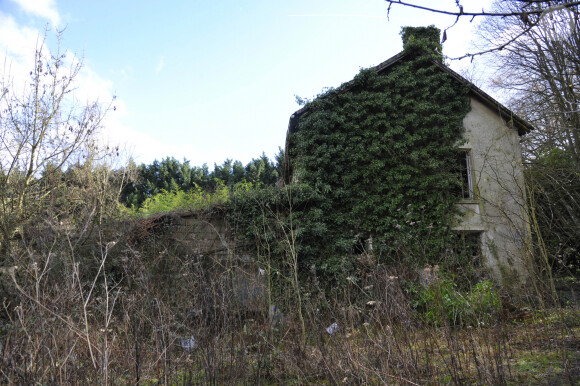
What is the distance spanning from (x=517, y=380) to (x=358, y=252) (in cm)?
748

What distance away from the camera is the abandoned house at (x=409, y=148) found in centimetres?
1114

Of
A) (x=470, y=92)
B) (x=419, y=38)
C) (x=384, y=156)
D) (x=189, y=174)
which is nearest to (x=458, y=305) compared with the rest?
(x=384, y=156)

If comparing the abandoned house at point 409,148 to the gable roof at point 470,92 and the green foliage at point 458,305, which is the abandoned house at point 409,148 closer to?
the gable roof at point 470,92

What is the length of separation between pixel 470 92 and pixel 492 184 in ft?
9.56

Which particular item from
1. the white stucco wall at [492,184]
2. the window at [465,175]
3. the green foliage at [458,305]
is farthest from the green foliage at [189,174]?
the green foliage at [458,305]

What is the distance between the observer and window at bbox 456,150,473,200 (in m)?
11.7

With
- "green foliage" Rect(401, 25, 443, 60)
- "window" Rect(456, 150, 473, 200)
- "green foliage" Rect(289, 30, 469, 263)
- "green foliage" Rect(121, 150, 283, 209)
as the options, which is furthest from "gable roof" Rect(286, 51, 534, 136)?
"green foliage" Rect(121, 150, 283, 209)

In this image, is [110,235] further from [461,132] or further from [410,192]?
[461,132]

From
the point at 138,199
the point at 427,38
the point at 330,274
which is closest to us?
the point at 330,274

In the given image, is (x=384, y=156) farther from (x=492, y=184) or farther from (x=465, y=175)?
(x=492, y=184)

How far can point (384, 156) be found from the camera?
455 inches

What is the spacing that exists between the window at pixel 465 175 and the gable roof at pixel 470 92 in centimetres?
159

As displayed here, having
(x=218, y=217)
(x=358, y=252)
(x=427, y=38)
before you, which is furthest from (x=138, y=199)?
(x=427, y=38)

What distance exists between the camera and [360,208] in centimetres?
1107
